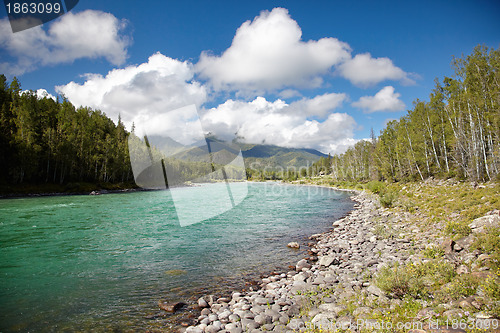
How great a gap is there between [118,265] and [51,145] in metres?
64.1

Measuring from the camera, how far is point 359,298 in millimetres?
7273

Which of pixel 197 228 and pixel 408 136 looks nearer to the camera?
pixel 197 228

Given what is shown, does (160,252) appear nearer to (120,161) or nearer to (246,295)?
(246,295)

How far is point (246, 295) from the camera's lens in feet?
30.1

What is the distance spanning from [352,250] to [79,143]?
8001 centimetres

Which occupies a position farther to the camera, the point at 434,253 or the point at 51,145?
the point at 51,145

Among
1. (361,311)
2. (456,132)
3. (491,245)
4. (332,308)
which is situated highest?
(456,132)

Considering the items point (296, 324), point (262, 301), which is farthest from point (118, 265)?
point (296, 324)

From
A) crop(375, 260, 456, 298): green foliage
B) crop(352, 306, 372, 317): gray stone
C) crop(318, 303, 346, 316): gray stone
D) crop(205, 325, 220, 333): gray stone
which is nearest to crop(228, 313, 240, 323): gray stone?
crop(205, 325, 220, 333): gray stone

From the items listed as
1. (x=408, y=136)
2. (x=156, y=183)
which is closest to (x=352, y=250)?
(x=408, y=136)

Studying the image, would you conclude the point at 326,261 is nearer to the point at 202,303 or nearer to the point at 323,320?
the point at 323,320

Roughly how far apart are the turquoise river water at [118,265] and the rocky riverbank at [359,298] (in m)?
1.70

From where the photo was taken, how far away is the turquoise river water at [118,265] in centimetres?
811

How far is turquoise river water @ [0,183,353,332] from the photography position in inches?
319
